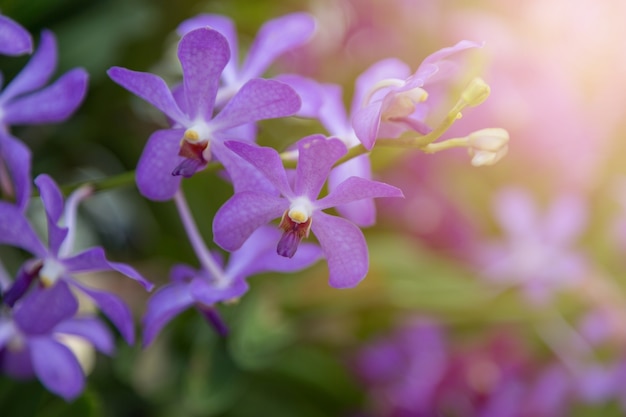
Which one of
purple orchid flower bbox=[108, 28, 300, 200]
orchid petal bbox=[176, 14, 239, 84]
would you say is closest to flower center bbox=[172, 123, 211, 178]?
purple orchid flower bbox=[108, 28, 300, 200]

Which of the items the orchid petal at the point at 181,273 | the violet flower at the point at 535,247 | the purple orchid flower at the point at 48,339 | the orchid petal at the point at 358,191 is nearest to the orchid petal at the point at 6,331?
the purple orchid flower at the point at 48,339

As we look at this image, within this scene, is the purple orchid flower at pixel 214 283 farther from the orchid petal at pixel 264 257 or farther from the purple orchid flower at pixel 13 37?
the purple orchid flower at pixel 13 37

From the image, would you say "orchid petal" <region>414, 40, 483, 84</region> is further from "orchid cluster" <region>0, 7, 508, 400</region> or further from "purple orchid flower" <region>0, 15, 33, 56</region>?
"purple orchid flower" <region>0, 15, 33, 56</region>

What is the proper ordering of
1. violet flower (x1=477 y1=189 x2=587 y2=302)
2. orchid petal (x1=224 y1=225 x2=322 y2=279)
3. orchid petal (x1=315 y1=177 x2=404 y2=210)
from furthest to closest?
violet flower (x1=477 y1=189 x2=587 y2=302) → orchid petal (x1=224 y1=225 x2=322 y2=279) → orchid petal (x1=315 y1=177 x2=404 y2=210)

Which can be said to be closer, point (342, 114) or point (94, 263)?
point (94, 263)

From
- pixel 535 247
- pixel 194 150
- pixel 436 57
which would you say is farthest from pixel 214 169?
pixel 535 247

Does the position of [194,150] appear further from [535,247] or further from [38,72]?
[535,247]

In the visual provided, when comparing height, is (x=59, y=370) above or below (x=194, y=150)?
below

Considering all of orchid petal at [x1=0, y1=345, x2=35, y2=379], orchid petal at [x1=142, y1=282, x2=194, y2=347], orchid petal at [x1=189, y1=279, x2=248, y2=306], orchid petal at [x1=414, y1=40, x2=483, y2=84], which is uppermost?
orchid petal at [x1=414, y1=40, x2=483, y2=84]
